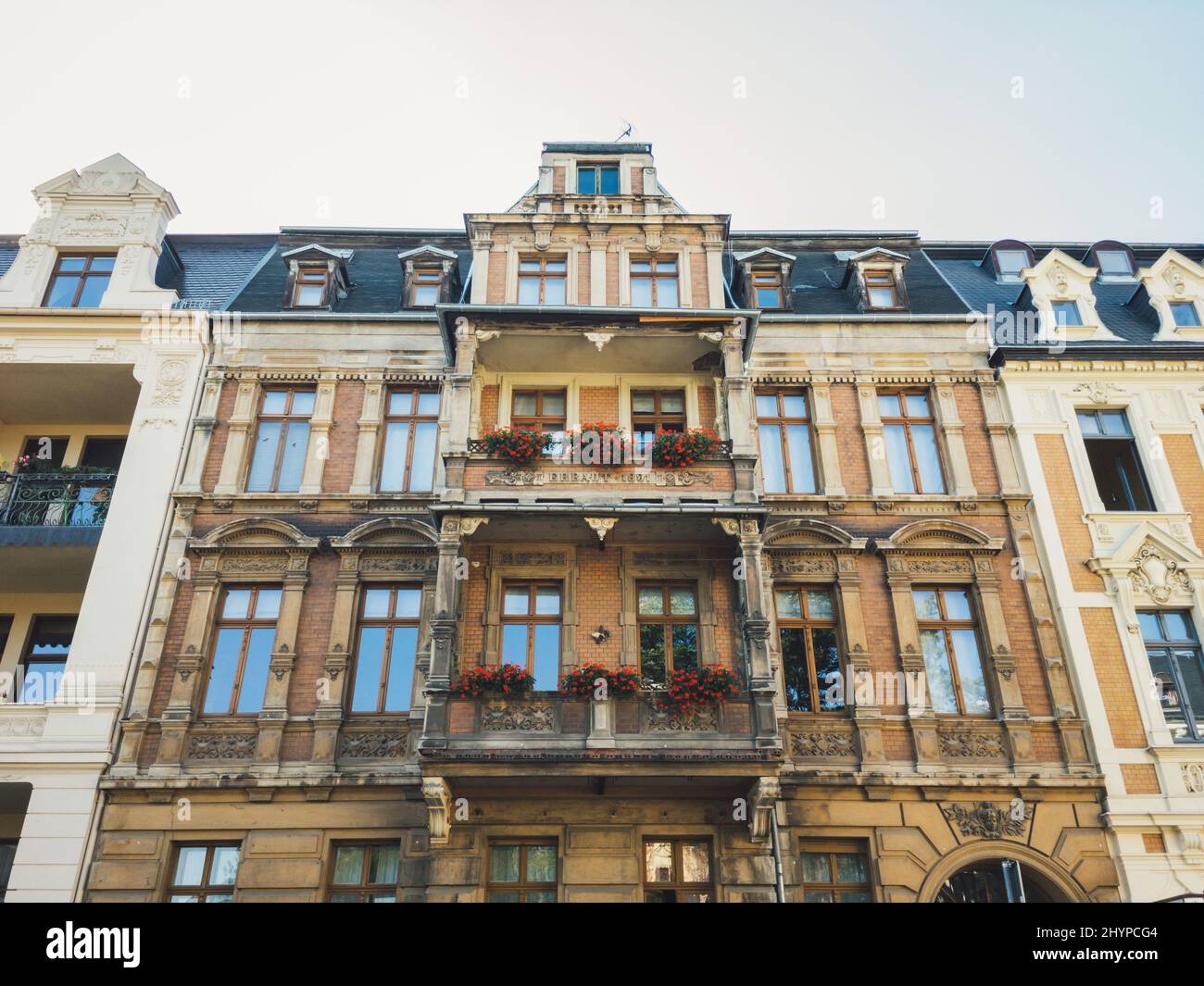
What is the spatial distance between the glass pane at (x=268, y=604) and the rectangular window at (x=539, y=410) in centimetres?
543

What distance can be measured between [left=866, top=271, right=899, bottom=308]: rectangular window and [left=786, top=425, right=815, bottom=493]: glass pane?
139 inches

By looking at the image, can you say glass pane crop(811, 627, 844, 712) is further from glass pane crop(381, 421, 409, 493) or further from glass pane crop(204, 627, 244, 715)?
glass pane crop(204, 627, 244, 715)

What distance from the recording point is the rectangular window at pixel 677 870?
43.6 ft

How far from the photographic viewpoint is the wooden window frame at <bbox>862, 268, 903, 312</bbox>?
18453 millimetres

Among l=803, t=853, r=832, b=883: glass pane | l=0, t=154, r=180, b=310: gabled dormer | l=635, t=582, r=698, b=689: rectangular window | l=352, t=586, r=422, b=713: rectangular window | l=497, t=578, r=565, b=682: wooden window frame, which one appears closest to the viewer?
l=803, t=853, r=832, b=883: glass pane

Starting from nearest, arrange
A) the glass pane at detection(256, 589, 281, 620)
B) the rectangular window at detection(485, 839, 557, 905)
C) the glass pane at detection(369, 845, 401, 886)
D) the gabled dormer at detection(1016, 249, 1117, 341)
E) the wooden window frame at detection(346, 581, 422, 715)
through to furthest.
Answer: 1. the rectangular window at detection(485, 839, 557, 905)
2. the glass pane at detection(369, 845, 401, 886)
3. the wooden window frame at detection(346, 581, 422, 715)
4. the glass pane at detection(256, 589, 281, 620)
5. the gabled dormer at detection(1016, 249, 1117, 341)

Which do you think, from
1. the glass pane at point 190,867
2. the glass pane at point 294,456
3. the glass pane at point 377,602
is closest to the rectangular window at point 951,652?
the glass pane at point 377,602

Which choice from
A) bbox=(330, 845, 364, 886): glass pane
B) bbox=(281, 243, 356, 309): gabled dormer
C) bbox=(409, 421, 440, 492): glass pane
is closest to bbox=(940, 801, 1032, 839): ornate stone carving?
bbox=(330, 845, 364, 886): glass pane

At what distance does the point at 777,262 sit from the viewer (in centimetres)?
1888

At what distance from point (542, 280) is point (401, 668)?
26.6ft

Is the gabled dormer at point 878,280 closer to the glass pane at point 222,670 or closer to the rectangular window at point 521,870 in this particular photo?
the rectangular window at point 521,870
